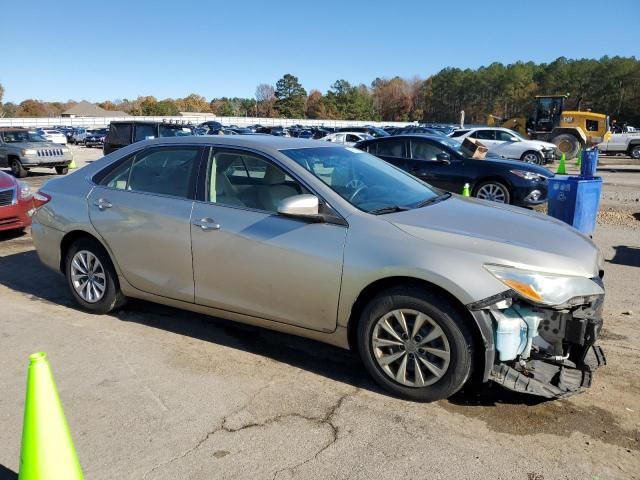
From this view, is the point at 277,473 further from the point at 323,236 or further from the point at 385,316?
the point at 323,236

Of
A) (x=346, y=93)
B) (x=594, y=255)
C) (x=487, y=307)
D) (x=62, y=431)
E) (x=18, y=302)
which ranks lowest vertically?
(x=18, y=302)

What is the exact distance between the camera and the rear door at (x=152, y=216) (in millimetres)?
4160

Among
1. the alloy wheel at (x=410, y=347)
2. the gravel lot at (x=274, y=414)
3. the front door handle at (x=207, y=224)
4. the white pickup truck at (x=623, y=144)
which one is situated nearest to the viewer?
the gravel lot at (x=274, y=414)

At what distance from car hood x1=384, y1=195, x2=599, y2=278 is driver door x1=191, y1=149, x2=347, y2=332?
58 cm

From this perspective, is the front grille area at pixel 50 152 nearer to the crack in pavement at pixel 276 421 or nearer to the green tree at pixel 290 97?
the crack in pavement at pixel 276 421

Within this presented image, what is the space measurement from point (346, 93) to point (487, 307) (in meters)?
127

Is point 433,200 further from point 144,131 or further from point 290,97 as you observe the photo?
point 290,97

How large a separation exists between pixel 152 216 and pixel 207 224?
1.95 ft

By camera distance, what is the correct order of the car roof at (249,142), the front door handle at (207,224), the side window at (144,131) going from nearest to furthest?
the front door handle at (207,224), the car roof at (249,142), the side window at (144,131)

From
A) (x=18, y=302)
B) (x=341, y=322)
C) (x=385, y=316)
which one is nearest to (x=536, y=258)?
(x=385, y=316)

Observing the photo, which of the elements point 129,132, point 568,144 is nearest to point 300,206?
point 129,132

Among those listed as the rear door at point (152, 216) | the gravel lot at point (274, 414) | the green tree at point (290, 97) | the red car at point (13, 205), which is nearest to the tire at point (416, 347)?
the gravel lot at point (274, 414)

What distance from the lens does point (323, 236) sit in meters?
3.52

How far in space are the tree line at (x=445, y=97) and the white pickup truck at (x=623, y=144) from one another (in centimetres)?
5806
